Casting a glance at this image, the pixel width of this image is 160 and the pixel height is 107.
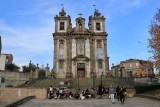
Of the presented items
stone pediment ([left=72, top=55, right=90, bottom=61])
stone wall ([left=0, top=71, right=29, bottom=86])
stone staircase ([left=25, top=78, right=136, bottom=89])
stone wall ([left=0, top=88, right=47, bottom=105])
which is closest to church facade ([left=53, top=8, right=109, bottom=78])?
stone pediment ([left=72, top=55, right=90, bottom=61])

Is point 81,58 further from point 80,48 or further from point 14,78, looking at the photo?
point 14,78

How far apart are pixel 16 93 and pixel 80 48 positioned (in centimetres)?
2816

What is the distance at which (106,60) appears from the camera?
56.1 m

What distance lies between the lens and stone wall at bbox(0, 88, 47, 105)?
96.3 feet

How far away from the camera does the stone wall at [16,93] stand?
29.3 m

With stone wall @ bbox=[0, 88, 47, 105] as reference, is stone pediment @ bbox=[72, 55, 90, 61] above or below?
above

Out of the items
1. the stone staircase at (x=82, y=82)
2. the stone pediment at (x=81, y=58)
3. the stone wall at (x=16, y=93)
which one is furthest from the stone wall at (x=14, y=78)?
the stone wall at (x=16, y=93)

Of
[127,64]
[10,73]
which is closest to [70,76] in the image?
[10,73]

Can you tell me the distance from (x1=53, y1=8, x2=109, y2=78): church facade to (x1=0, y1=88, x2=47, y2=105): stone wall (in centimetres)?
2389

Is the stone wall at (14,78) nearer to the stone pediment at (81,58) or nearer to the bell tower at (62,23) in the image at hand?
the stone pediment at (81,58)

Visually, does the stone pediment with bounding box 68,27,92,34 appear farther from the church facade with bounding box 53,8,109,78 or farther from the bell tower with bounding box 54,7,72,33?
the bell tower with bounding box 54,7,72,33

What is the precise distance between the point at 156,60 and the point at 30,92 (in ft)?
47.6

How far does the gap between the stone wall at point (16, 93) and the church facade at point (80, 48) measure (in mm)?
23885

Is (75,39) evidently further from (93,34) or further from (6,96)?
(6,96)
